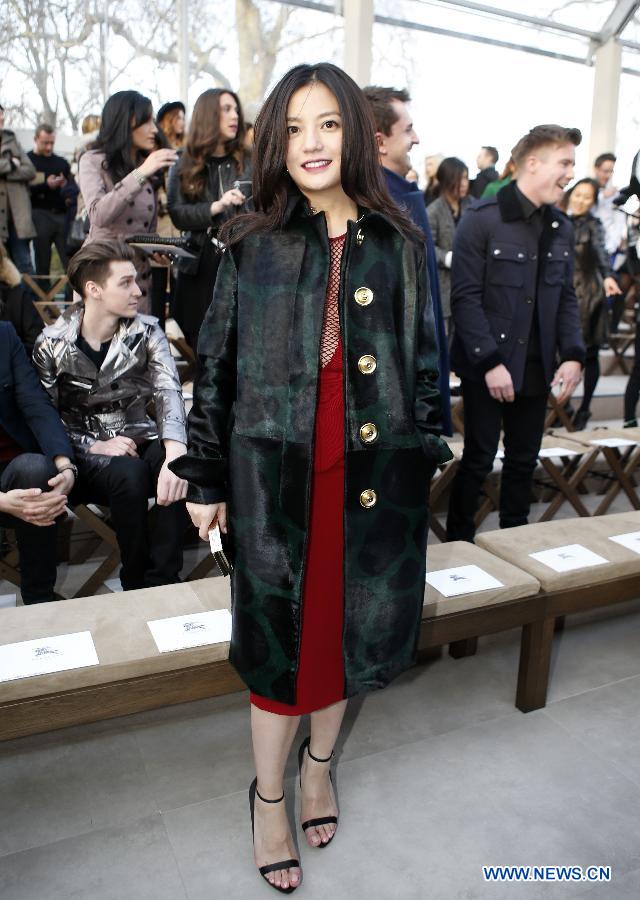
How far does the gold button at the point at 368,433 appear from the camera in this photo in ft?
4.23

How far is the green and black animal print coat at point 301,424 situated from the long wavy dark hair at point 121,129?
6.00 feet

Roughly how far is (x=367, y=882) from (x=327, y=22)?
27.2ft

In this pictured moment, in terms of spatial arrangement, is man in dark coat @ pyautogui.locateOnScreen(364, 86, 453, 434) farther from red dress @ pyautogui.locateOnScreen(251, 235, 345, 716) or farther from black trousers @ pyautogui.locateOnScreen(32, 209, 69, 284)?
black trousers @ pyautogui.locateOnScreen(32, 209, 69, 284)

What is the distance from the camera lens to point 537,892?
1480 millimetres

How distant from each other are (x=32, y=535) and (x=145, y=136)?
5.16 feet

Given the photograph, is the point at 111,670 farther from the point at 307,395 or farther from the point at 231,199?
the point at 231,199

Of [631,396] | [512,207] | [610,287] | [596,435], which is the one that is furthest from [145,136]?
[631,396]

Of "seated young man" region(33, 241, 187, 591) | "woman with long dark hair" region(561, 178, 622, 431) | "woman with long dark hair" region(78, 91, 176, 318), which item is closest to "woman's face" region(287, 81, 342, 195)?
"seated young man" region(33, 241, 187, 591)

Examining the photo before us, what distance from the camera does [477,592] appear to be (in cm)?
190

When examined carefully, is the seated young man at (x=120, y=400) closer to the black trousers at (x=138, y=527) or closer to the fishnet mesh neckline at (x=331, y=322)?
the black trousers at (x=138, y=527)

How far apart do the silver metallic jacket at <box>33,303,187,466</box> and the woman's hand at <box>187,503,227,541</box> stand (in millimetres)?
1054

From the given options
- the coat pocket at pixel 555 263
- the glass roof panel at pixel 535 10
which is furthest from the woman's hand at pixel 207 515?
the glass roof panel at pixel 535 10

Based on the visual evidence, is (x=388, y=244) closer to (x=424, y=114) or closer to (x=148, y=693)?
(x=148, y=693)

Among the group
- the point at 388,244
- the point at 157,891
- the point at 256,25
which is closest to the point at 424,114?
the point at 256,25
